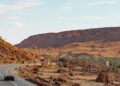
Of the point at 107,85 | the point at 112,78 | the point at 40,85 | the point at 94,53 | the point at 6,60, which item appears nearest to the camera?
the point at 40,85

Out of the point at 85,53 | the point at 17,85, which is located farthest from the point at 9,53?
the point at 17,85

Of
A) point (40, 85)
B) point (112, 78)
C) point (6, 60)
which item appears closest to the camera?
point (40, 85)

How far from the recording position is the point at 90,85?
151 ft

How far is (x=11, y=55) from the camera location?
136750 mm

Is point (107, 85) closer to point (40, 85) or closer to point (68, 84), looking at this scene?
point (68, 84)

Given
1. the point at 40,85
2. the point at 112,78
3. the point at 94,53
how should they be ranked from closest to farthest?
the point at 40,85 < the point at 112,78 < the point at 94,53

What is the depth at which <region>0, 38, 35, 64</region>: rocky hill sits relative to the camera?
133175 millimetres

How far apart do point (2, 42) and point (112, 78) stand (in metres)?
93.4

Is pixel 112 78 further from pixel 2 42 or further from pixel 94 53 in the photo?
pixel 94 53

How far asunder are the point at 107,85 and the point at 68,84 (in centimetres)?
396

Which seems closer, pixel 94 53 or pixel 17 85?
pixel 17 85

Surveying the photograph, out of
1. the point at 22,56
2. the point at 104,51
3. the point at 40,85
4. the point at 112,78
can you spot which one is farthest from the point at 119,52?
the point at 40,85

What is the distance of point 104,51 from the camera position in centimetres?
18900

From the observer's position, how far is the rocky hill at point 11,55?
133 meters
